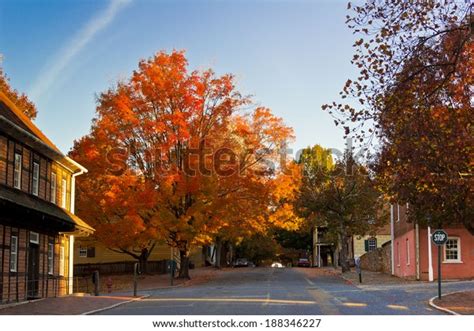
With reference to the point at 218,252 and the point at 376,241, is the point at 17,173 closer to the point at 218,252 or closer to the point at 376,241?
the point at 218,252

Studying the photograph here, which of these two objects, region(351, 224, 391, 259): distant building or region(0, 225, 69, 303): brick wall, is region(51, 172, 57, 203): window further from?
region(351, 224, 391, 259): distant building

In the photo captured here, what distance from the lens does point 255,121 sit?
38.4m

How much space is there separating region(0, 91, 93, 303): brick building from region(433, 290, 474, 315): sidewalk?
12474 millimetres

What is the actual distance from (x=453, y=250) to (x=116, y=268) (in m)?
24.8

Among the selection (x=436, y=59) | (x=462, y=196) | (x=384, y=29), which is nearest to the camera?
(x=384, y=29)

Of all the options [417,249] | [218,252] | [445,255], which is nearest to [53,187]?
[417,249]

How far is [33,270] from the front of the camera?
25.3m

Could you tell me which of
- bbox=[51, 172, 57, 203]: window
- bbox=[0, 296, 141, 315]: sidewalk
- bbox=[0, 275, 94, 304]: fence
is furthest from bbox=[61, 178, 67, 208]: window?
bbox=[0, 296, 141, 315]: sidewalk

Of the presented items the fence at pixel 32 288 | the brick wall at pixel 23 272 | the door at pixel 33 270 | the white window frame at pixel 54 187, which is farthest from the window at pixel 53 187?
the fence at pixel 32 288

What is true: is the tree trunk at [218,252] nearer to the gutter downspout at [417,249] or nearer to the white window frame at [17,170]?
the gutter downspout at [417,249]

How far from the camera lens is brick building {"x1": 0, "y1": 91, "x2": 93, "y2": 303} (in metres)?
22.2

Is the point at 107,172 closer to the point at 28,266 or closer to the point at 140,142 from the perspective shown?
the point at 140,142

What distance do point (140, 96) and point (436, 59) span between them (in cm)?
2279

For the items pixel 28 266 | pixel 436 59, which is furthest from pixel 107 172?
pixel 436 59
